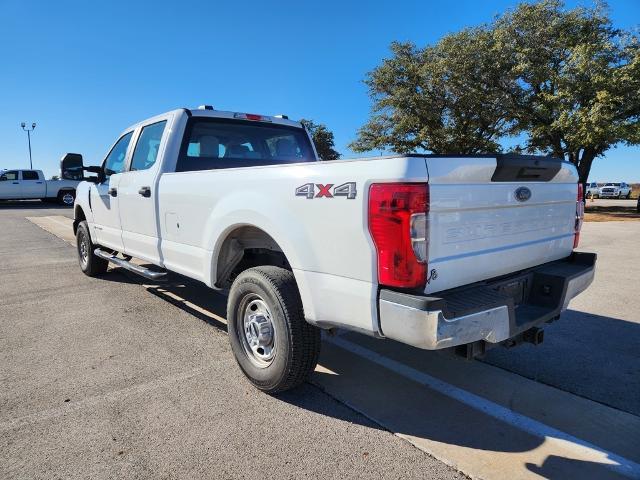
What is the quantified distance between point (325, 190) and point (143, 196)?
272 cm

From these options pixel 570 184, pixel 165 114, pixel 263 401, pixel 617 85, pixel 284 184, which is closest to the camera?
pixel 284 184

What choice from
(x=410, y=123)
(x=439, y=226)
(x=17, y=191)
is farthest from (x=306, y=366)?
(x=17, y=191)

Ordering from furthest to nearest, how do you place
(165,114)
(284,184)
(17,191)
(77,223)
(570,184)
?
1. (17,191)
2. (77,223)
3. (165,114)
4. (570,184)
5. (284,184)

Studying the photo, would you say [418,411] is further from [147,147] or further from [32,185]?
[32,185]

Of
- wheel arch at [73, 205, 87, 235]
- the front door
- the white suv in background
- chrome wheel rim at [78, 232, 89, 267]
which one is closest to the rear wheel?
wheel arch at [73, 205, 87, 235]

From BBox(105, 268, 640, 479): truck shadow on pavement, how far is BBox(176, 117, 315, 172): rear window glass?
7.09ft

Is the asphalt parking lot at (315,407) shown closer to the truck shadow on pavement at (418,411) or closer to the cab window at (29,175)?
the truck shadow on pavement at (418,411)

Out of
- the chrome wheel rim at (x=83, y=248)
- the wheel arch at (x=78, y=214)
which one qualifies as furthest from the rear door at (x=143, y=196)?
the wheel arch at (x=78, y=214)

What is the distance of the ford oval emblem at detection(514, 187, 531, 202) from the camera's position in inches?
111

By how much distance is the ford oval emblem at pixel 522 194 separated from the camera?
2809 millimetres

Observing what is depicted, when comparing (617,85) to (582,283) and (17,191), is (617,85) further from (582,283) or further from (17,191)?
(17,191)

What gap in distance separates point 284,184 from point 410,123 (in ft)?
80.8

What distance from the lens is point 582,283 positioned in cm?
321

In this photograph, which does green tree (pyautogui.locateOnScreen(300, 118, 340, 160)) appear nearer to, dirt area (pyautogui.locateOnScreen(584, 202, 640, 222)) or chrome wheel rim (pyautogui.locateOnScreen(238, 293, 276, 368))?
dirt area (pyautogui.locateOnScreen(584, 202, 640, 222))
